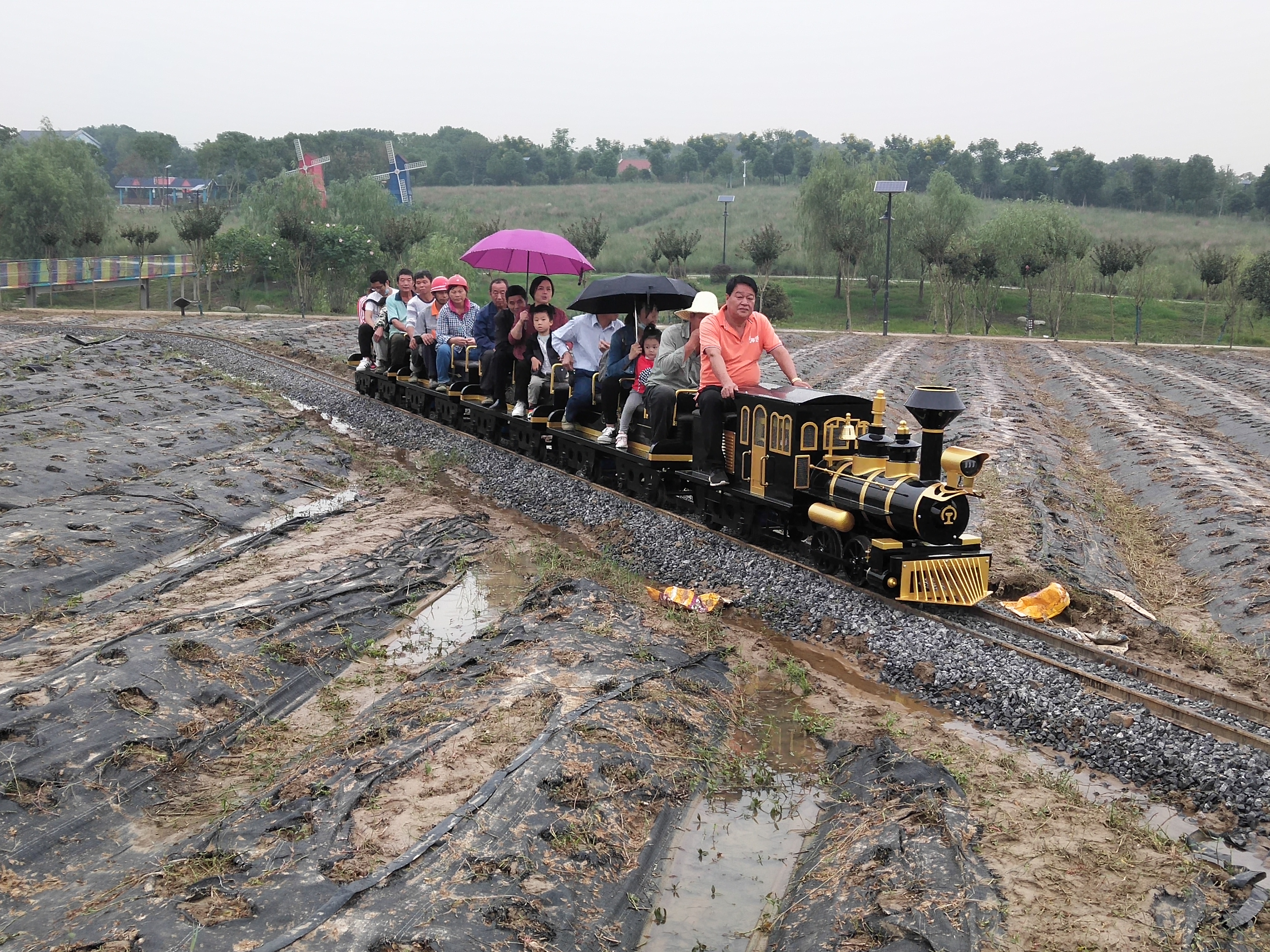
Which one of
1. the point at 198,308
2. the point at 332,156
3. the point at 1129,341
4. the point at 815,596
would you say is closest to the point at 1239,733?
the point at 815,596

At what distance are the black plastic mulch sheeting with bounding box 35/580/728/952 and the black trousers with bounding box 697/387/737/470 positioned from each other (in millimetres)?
3566

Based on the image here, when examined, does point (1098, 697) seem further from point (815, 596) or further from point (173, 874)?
point (173, 874)

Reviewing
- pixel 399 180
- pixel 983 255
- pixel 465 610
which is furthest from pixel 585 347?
pixel 399 180

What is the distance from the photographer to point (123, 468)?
40.2 ft

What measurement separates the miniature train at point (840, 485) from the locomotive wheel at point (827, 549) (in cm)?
1

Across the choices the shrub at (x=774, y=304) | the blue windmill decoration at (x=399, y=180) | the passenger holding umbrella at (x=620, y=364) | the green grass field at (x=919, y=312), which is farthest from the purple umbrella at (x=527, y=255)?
the blue windmill decoration at (x=399, y=180)

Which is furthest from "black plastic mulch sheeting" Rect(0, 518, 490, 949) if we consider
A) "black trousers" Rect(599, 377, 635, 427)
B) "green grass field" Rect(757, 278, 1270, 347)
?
"green grass field" Rect(757, 278, 1270, 347)

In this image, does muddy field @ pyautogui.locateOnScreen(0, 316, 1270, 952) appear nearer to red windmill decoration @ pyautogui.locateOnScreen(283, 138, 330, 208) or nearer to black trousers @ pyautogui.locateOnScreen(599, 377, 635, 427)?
black trousers @ pyautogui.locateOnScreen(599, 377, 635, 427)

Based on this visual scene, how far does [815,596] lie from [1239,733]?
336cm

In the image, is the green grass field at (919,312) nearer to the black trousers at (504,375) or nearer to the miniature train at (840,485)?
the black trousers at (504,375)

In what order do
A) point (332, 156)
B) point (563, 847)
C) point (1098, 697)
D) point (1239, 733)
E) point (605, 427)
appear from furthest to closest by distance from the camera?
1. point (332, 156)
2. point (605, 427)
3. point (1098, 697)
4. point (1239, 733)
5. point (563, 847)

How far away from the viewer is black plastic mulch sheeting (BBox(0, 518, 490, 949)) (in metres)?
4.86

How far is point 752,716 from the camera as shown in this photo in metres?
6.87

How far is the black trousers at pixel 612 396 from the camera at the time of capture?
1254 cm
